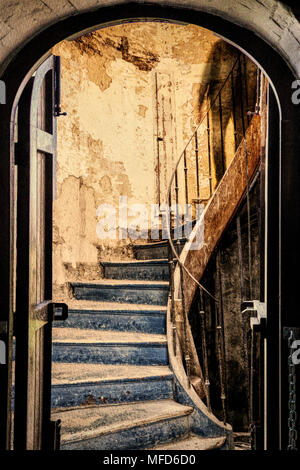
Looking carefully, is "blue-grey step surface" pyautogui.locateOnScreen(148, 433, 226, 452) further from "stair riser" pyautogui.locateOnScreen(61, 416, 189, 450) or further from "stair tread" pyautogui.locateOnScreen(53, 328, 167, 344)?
"stair tread" pyautogui.locateOnScreen(53, 328, 167, 344)

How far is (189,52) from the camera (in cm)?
586

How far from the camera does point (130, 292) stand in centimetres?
371

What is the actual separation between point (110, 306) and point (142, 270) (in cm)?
71

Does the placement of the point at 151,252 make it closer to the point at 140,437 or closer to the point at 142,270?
the point at 142,270

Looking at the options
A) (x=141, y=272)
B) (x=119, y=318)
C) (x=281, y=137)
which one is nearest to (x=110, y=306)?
(x=119, y=318)

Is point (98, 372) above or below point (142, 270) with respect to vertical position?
below

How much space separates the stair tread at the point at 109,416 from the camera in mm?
2262

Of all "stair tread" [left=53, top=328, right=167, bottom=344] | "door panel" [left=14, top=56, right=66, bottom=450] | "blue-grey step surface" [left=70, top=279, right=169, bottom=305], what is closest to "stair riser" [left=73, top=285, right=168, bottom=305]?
"blue-grey step surface" [left=70, top=279, right=169, bottom=305]

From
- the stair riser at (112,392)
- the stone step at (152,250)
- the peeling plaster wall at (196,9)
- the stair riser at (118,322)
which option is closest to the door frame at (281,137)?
the peeling plaster wall at (196,9)

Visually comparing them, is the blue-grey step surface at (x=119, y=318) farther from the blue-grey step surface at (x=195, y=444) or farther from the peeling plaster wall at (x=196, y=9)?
the peeling plaster wall at (x=196, y=9)

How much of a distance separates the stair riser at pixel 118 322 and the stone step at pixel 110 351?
0.22 m

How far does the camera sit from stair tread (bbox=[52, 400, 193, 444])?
2262 mm

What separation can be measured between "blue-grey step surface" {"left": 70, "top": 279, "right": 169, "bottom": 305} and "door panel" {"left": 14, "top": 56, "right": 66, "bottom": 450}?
5.73 ft

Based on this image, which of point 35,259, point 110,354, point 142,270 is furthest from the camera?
point 142,270
